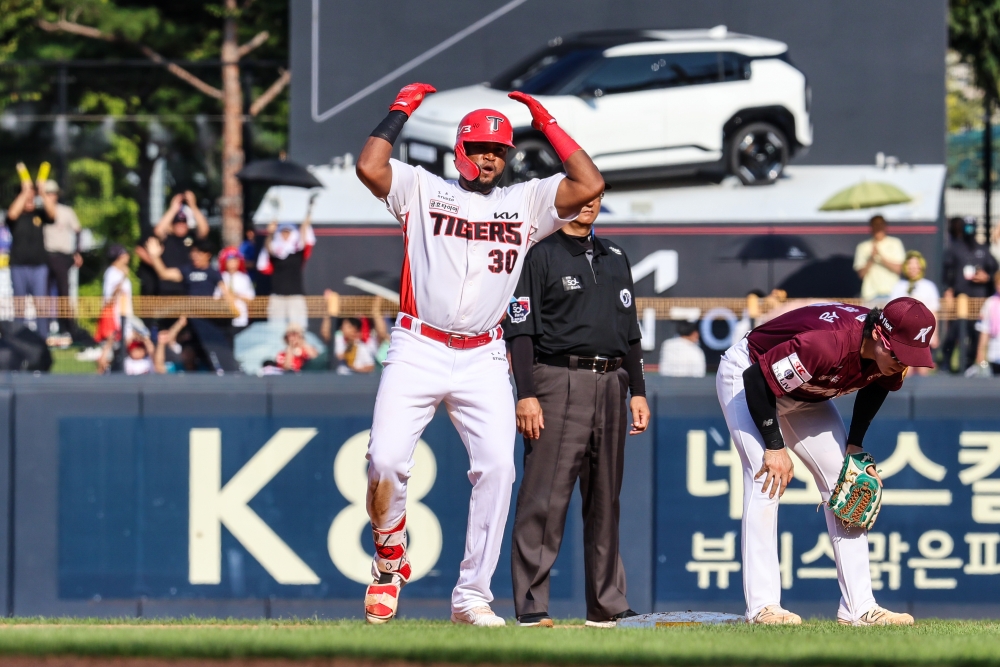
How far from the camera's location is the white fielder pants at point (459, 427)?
597cm

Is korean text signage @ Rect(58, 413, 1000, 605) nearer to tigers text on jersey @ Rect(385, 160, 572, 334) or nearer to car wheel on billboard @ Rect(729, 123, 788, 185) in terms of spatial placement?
tigers text on jersey @ Rect(385, 160, 572, 334)

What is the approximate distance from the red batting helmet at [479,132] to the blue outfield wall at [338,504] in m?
2.65

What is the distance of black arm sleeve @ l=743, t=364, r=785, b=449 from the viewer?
6.21 m

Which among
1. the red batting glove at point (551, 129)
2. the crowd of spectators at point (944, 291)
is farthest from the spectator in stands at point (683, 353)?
the red batting glove at point (551, 129)

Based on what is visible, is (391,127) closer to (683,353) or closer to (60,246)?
(683,353)

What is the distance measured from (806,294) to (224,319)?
5891 mm

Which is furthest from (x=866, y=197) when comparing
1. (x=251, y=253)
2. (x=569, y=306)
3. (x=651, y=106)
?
(x=569, y=306)

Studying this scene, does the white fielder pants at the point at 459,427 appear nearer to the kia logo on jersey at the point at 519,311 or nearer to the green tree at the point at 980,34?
the kia logo on jersey at the point at 519,311

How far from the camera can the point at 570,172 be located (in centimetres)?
602

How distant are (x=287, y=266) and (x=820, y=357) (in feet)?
25.5

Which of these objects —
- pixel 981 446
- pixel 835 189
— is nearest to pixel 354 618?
pixel 981 446

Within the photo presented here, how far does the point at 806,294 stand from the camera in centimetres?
1359

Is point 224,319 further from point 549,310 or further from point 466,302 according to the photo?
point 466,302

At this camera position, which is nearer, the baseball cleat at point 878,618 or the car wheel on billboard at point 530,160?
the baseball cleat at point 878,618
